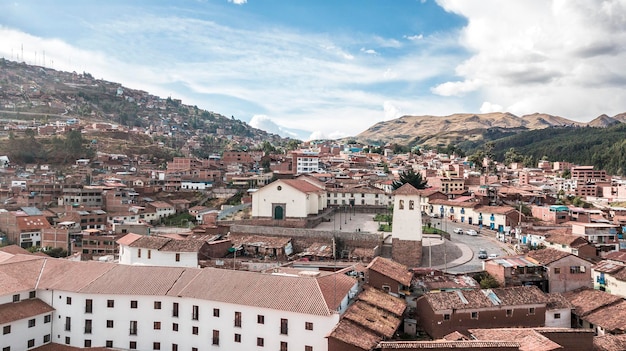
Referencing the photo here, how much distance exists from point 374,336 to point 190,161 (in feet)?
181

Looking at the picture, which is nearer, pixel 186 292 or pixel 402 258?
pixel 186 292

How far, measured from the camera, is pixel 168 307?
1972 cm

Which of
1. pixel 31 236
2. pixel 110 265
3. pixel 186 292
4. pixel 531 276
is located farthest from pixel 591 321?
pixel 31 236

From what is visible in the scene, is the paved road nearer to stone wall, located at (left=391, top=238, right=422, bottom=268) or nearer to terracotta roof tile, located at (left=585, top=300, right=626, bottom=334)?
stone wall, located at (left=391, top=238, right=422, bottom=268)

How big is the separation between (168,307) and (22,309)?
640cm

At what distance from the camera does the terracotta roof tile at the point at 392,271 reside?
21.8 metres

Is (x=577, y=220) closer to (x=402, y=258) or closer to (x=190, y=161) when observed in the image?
(x=402, y=258)

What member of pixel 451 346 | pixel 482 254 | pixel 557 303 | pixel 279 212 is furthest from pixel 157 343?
pixel 482 254

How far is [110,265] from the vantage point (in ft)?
72.4

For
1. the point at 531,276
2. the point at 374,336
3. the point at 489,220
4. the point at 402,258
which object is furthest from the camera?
the point at 489,220

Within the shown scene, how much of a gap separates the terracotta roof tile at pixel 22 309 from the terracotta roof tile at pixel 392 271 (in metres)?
14.9

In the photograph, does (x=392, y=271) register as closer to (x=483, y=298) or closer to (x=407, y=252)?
(x=483, y=298)

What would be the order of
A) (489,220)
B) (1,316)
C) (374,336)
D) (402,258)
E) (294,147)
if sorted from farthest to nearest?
1. (294,147)
2. (489,220)
3. (402,258)
4. (1,316)
5. (374,336)

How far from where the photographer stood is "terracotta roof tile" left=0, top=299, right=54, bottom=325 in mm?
19172
